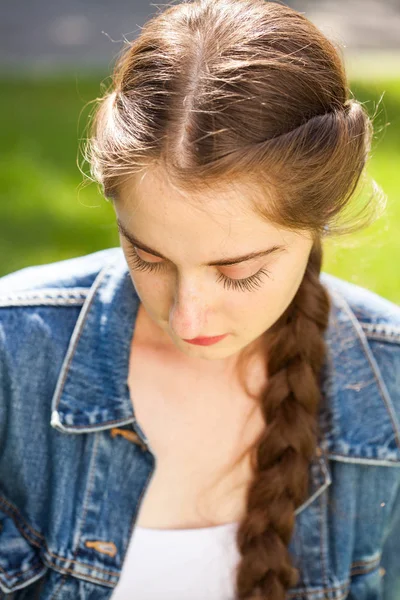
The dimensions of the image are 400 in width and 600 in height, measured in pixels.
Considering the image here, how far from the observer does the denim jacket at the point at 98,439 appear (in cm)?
160

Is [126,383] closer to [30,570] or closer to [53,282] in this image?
[53,282]

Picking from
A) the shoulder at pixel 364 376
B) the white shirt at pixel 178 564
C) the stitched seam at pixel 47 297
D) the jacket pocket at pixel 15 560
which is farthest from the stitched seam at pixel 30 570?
the shoulder at pixel 364 376

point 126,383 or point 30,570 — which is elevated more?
point 126,383

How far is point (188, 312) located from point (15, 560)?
1.94 ft

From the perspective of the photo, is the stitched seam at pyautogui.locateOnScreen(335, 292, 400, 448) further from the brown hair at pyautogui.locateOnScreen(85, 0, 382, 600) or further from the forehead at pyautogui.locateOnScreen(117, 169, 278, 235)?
the forehead at pyautogui.locateOnScreen(117, 169, 278, 235)

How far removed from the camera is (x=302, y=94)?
4.24ft

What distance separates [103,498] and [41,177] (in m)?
2.29

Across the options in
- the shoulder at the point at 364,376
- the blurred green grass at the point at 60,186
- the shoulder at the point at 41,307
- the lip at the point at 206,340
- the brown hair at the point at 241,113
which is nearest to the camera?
the brown hair at the point at 241,113

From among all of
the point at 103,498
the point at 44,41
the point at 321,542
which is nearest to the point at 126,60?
the point at 103,498

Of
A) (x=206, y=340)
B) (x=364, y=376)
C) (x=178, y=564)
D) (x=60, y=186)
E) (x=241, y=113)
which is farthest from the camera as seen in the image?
(x=60, y=186)

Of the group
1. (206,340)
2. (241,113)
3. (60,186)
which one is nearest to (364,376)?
(206,340)

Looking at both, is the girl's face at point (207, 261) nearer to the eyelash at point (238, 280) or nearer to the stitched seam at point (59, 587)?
the eyelash at point (238, 280)

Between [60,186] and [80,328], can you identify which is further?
[60,186]

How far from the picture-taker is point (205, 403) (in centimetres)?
166
